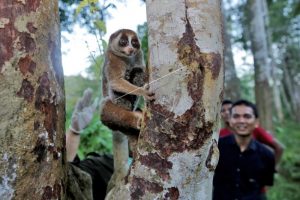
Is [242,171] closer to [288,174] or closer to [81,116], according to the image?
[81,116]

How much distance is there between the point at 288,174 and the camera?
1384 cm

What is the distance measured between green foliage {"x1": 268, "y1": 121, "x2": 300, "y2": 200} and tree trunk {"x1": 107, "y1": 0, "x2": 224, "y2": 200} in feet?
32.4

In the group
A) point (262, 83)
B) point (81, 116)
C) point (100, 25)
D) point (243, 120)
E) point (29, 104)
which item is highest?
point (100, 25)

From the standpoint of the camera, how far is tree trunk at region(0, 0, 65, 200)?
2281 mm

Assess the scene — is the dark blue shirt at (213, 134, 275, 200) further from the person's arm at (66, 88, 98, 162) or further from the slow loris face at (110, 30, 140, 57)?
the slow loris face at (110, 30, 140, 57)

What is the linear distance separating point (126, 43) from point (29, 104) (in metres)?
1.19

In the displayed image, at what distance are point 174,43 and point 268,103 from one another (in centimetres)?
696

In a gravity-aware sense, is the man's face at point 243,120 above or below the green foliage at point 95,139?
above

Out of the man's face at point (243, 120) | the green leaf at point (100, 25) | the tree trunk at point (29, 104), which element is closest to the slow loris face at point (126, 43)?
the green leaf at point (100, 25)

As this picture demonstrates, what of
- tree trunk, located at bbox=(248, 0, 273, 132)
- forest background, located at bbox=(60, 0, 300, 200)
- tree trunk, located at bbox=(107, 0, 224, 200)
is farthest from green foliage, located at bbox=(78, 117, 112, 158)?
tree trunk, located at bbox=(107, 0, 224, 200)

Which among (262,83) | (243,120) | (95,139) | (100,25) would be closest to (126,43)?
(100,25)

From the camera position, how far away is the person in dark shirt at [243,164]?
14.2 feet

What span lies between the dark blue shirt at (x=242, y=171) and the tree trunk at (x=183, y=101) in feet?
7.57

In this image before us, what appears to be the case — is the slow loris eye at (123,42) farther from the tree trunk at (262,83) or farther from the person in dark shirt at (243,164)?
the tree trunk at (262,83)
